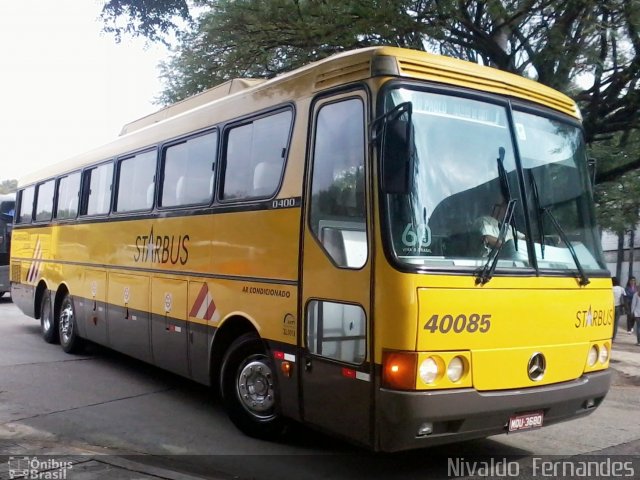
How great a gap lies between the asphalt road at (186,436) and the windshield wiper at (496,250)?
1.74 m

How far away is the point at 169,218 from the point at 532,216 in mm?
4264

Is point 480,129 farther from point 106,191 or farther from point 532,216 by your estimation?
point 106,191

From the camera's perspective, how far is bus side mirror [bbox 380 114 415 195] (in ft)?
15.4

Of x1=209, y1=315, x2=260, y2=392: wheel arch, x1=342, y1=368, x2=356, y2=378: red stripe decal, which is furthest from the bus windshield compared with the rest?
x1=209, y1=315, x2=260, y2=392: wheel arch

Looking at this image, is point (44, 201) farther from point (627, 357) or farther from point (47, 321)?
point (627, 357)

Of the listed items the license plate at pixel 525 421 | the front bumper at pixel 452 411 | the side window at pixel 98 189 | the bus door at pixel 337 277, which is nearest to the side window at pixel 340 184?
the bus door at pixel 337 277

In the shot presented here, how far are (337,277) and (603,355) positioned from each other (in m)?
2.48

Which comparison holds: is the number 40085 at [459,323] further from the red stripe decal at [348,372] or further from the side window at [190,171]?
the side window at [190,171]

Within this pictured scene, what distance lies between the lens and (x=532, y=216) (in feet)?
17.5

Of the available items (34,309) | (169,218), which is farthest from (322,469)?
(34,309)

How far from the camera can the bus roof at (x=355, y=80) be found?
16.6ft

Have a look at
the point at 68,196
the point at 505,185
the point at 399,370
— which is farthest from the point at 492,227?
the point at 68,196

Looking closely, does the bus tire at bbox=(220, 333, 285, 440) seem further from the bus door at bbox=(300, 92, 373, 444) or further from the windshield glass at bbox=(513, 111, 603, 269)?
the windshield glass at bbox=(513, 111, 603, 269)

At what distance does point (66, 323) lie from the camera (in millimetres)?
11164
